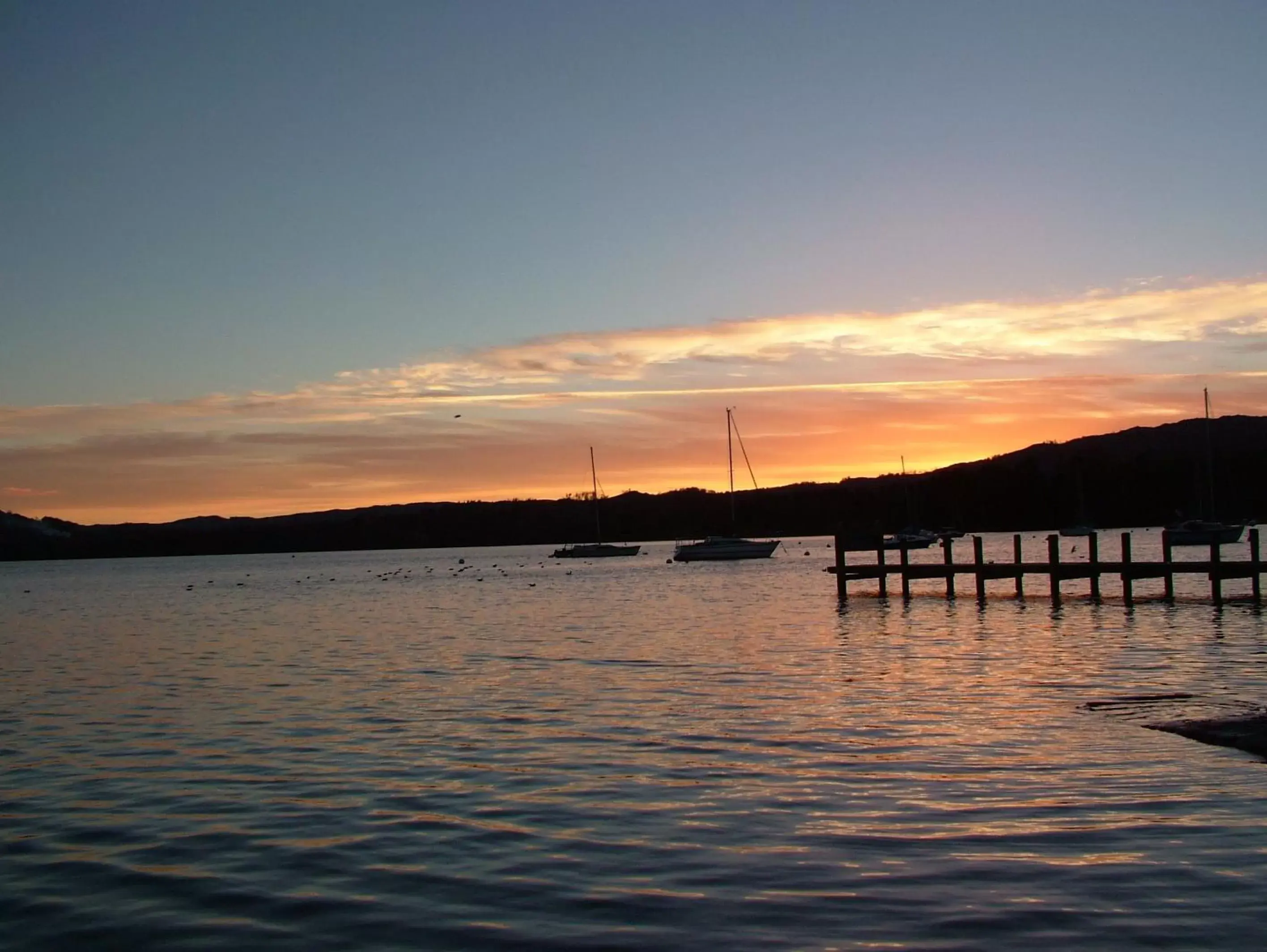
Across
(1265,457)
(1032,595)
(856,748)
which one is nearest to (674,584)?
(1032,595)

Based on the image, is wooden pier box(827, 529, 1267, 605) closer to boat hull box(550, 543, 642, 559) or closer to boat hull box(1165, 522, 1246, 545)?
boat hull box(1165, 522, 1246, 545)

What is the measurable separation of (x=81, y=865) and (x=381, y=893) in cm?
355

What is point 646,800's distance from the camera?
547 inches

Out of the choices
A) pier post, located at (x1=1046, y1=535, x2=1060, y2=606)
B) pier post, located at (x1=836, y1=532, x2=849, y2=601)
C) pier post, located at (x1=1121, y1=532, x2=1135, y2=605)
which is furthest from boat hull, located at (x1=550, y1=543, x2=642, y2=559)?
pier post, located at (x1=1121, y1=532, x2=1135, y2=605)

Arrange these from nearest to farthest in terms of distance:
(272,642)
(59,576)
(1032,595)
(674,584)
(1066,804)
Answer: (1066,804) < (272,642) < (1032,595) < (674,584) < (59,576)

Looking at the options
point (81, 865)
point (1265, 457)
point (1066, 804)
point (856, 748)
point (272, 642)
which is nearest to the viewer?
point (81, 865)

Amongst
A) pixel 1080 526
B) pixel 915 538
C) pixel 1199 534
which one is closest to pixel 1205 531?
pixel 1199 534

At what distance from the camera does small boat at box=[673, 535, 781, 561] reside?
115 meters

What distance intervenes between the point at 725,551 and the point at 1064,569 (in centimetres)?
7096

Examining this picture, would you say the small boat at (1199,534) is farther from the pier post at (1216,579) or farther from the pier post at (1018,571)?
the pier post at (1216,579)

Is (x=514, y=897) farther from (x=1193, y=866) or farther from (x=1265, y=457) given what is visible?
(x=1265, y=457)

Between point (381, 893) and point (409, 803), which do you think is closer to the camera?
point (381, 893)

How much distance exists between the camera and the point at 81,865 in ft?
39.2

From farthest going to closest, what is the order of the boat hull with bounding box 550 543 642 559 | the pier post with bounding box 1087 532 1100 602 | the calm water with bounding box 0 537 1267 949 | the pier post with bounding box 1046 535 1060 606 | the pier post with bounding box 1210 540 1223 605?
the boat hull with bounding box 550 543 642 559, the pier post with bounding box 1046 535 1060 606, the pier post with bounding box 1087 532 1100 602, the pier post with bounding box 1210 540 1223 605, the calm water with bounding box 0 537 1267 949
